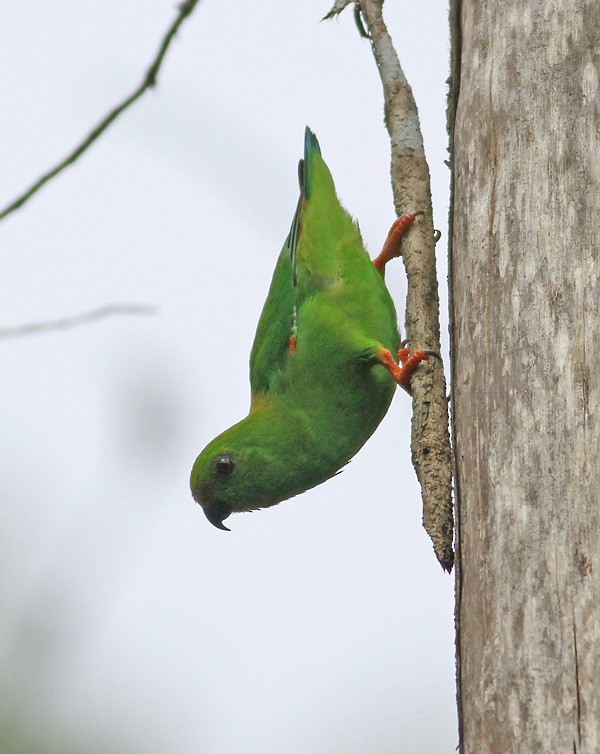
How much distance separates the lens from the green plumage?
15.1 ft

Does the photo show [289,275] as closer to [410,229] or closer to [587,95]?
[410,229]

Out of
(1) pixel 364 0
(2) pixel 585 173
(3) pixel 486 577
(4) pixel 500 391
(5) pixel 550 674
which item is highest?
(1) pixel 364 0

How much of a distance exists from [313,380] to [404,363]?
0.89 metres

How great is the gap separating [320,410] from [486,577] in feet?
6.99

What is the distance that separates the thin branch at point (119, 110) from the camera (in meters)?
2.27

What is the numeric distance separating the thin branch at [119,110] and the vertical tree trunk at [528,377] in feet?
3.69

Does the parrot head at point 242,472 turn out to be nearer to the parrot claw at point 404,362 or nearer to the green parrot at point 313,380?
the green parrot at point 313,380

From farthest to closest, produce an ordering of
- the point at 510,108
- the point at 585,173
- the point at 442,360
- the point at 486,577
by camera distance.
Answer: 1. the point at 442,360
2. the point at 510,108
3. the point at 585,173
4. the point at 486,577

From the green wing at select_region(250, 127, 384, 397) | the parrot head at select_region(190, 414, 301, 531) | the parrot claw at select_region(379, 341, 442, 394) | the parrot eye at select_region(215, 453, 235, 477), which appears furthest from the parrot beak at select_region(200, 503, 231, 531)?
the parrot claw at select_region(379, 341, 442, 394)

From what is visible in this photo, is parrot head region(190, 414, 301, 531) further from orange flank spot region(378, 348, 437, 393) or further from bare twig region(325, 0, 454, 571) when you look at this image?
bare twig region(325, 0, 454, 571)

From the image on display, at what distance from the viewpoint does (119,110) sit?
Result: 2.38 metres


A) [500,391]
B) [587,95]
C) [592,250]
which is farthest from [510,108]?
[500,391]

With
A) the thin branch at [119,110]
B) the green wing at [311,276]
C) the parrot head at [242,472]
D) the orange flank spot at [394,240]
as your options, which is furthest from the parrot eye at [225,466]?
the thin branch at [119,110]

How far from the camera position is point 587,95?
2.91 metres
